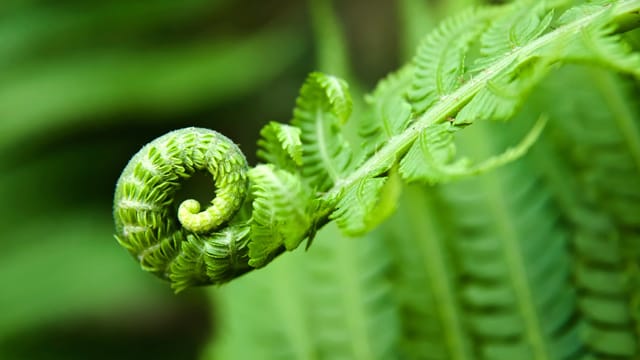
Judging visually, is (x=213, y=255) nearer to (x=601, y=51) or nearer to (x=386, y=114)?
(x=386, y=114)

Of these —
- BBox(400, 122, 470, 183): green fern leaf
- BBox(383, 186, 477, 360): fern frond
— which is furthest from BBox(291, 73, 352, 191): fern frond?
BBox(383, 186, 477, 360): fern frond

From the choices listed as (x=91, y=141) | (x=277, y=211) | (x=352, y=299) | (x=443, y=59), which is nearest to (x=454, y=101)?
(x=443, y=59)

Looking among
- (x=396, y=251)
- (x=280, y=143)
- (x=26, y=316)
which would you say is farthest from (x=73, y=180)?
(x=280, y=143)

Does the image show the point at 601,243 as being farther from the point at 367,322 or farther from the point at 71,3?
the point at 71,3

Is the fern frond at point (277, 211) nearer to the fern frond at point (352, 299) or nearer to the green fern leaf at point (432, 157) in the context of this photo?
the green fern leaf at point (432, 157)

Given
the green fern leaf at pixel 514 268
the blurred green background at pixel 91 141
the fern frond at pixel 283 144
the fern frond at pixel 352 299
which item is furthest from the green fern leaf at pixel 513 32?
the blurred green background at pixel 91 141

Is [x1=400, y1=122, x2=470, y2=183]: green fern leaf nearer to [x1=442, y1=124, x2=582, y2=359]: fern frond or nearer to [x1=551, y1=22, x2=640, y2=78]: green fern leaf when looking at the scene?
[x1=551, y1=22, x2=640, y2=78]: green fern leaf
